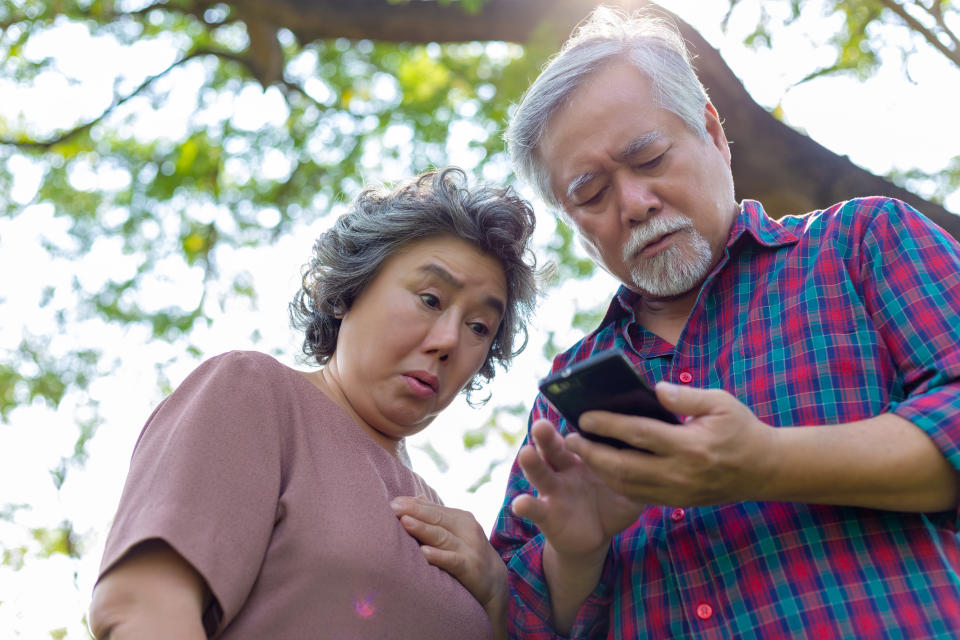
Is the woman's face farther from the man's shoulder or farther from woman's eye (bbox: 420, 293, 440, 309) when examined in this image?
the man's shoulder

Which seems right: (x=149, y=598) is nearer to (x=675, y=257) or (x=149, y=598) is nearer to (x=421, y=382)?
(x=421, y=382)

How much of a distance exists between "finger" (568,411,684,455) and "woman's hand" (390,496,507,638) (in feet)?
2.39

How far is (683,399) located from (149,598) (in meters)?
1.02

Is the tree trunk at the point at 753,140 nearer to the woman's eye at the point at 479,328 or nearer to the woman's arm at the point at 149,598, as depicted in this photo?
the woman's eye at the point at 479,328

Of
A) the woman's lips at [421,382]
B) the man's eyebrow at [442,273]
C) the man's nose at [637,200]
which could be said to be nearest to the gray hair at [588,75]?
the man's nose at [637,200]

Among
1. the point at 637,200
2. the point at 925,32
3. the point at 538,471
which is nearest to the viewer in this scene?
the point at 538,471

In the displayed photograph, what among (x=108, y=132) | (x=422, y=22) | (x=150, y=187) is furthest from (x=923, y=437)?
(x=108, y=132)

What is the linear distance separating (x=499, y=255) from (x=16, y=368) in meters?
7.68

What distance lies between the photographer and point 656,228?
213 cm

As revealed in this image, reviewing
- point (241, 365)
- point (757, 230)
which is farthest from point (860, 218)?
point (241, 365)

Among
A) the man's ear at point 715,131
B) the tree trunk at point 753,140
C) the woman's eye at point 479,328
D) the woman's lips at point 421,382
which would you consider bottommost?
the woman's lips at point 421,382

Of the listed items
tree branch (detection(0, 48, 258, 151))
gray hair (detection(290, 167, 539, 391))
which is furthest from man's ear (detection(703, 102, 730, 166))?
tree branch (detection(0, 48, 258, 151))

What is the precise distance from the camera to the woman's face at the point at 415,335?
229cm

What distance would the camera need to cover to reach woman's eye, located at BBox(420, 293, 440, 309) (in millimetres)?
2350
